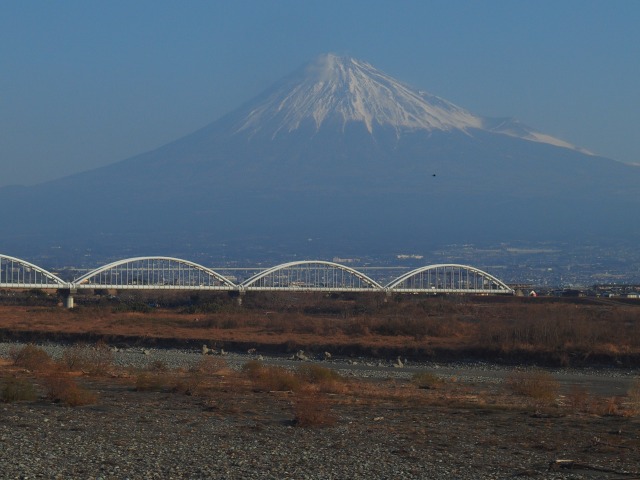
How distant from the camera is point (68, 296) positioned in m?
88.3

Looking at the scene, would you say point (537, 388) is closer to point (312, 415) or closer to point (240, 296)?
point (312, 415)

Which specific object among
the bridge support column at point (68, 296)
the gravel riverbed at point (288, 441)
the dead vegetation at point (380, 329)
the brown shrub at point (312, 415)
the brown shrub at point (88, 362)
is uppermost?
the bridge support column at point (68, 296)

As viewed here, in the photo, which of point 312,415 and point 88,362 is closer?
point 312,415

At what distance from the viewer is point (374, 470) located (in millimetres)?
17625

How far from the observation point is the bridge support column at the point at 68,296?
83044 millimetres

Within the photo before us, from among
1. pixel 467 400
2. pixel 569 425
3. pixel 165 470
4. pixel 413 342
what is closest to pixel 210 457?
pixel 165 470

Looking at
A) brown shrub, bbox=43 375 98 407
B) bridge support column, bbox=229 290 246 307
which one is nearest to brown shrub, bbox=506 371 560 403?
brown shrub, bbox=43 375 98 407

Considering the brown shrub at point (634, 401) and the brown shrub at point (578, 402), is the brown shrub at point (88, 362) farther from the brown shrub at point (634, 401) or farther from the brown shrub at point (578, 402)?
the brown shrub at point (634, 401)

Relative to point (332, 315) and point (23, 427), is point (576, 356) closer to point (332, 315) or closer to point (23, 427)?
point (23, 427)

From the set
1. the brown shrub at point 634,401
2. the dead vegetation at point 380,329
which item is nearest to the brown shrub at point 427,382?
the brown shrub at point 634,401

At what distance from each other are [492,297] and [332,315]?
2848 cm

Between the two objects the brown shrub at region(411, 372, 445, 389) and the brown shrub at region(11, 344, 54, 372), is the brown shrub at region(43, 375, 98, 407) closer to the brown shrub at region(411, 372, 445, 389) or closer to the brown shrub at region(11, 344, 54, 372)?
the brown shrub at region(11, 344, 54, 372)

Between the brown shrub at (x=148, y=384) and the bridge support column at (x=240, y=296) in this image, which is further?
the bridge support column at (x=240, y=296)

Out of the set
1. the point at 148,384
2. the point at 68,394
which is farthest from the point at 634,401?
the point at 68,394
